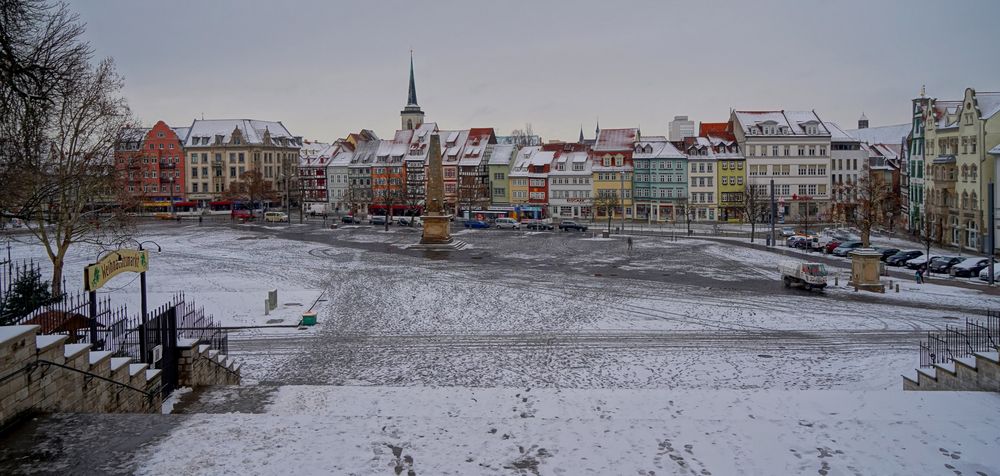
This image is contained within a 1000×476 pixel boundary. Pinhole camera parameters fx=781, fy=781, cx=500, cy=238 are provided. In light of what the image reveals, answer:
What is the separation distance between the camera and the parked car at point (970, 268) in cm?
3934

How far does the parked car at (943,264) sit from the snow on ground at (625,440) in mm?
32103

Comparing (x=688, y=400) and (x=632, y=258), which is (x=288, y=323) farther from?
(x=632, y=258)

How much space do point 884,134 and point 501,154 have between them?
2423 inches

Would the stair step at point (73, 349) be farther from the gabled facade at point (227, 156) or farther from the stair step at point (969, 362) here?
the gabled facade at point (227, 156)

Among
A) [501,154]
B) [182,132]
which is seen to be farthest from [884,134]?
[182,132]

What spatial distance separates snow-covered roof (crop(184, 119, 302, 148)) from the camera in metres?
112

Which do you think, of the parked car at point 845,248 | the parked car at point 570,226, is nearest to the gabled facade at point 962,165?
the parked car at point 845,248

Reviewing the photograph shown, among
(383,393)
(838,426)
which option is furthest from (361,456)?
(838,426)

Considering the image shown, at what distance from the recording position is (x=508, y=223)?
251 feet

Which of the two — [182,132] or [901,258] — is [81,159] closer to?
[901,258]

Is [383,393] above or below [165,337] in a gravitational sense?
below

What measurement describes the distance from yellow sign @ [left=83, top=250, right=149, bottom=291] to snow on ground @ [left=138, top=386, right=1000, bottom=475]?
4.08m

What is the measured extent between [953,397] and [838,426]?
295cm

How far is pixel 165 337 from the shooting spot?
15125mm
